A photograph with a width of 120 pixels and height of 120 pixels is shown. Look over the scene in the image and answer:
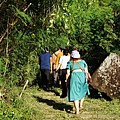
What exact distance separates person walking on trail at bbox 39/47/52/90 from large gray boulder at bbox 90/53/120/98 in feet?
7.54

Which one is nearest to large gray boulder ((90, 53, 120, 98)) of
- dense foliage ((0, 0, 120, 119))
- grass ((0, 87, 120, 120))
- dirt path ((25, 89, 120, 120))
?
grass ((0, 87, 120, 120))

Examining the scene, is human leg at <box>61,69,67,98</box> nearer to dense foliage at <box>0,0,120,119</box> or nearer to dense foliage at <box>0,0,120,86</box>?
dense foliage at <box>0,0,120,86</box>

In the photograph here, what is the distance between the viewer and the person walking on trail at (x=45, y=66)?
13.1 meters

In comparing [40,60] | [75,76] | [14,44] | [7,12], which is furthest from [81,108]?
[40,60]

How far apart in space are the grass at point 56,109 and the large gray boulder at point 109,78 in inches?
12.0

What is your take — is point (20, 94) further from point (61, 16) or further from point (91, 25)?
point (91, 25)

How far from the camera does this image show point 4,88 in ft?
26.2

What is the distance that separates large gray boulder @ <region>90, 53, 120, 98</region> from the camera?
1100cm

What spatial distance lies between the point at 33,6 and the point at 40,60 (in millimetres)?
5489

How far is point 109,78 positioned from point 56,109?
7.84 feet

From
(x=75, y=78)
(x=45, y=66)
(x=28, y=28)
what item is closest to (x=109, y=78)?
(x=75, y=78)

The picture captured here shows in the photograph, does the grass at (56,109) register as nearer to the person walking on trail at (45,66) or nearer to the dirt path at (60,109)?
the dirt path at (60,109)

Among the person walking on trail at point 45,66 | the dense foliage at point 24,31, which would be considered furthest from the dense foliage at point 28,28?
the person walking on trail at point 45,66

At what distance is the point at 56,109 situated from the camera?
9.59 meters
